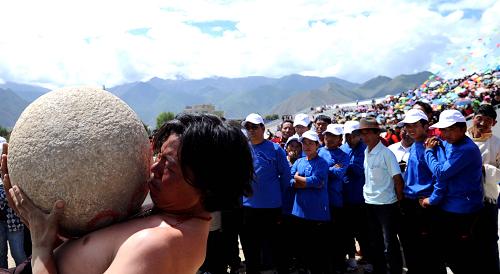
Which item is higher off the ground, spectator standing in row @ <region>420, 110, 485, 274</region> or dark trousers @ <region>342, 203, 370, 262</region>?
spectator standing in row @ <region>420, 110, 485, 274</region>

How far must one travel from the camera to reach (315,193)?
6.04 meters

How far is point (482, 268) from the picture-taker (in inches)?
194

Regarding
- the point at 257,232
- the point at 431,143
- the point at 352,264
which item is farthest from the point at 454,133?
the point at 257,232

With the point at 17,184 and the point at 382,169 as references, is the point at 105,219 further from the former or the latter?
the point at 382,169

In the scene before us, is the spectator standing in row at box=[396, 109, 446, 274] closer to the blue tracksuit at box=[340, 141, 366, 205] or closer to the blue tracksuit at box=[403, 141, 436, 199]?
the blue tracksuit at box=[403, 141, 436, 199]

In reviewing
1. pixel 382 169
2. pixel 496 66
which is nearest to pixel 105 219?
pixel 382 169

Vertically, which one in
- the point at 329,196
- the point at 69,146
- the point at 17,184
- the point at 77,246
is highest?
the point at 69,146

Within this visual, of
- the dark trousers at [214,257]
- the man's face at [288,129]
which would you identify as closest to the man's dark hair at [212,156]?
the dark trousers at [214,257]

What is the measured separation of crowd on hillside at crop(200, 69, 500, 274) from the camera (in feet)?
16.2

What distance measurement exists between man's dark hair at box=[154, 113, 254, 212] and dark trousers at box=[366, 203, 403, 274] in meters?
4.44

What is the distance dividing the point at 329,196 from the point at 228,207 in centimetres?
469

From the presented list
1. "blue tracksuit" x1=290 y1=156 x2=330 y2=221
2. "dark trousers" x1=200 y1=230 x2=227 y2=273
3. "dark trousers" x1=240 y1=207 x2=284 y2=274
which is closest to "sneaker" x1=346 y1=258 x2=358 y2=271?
"dark trousers" x1=240 y1=207 x2=284 y2=274

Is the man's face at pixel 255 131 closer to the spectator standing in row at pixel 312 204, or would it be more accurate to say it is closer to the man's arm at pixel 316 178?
the spectator standing in row at pixel 312 204

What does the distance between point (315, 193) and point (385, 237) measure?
1095 millimetres
